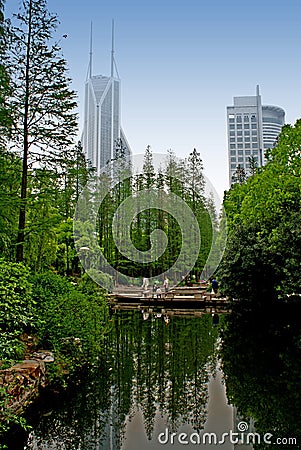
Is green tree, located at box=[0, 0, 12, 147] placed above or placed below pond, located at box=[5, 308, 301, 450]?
above

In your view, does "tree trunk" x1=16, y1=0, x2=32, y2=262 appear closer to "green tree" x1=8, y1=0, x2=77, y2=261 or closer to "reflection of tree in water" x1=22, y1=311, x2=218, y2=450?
"green tree" x1=8, y1=0, x2=77, y2=261

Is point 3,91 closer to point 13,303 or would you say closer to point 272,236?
point 13,303

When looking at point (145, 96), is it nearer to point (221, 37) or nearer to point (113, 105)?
point (221, 37)

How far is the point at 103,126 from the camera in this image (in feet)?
84.3

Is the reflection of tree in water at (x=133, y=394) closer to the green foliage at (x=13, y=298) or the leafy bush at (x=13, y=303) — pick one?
the leafy bush at (x=13, y=303)

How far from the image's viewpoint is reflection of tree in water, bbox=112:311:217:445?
5.32m

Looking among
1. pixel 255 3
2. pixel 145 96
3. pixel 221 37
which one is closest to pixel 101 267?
pixel 145 96

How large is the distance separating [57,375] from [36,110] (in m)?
5.32

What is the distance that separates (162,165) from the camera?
73.3 feet

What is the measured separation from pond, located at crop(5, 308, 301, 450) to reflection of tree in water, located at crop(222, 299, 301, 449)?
0.02m

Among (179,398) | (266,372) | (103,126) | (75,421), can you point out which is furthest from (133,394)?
(103,126)

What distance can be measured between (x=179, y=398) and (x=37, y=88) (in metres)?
6.62

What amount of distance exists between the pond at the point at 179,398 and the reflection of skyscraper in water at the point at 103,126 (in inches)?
673

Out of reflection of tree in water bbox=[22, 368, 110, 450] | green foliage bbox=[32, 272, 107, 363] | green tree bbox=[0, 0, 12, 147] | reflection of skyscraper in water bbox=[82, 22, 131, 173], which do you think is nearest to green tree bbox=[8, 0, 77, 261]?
green tree bbox=[0, 0, 12, 147]
